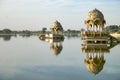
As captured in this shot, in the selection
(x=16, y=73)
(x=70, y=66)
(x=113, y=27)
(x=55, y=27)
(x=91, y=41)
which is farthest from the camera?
(x=113, y=27)

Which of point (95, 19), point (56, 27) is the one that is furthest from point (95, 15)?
point (56, 27)

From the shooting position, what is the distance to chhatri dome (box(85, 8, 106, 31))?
2760cm

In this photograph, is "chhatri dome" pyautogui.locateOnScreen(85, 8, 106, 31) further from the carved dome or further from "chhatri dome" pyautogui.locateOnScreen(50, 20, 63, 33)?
"chhatri dome" pyautogui.locateOnScreen(50, 20, 63, 33)

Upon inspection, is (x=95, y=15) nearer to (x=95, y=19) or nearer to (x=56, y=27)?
(x=95, y=19)

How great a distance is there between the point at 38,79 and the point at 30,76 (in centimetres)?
64

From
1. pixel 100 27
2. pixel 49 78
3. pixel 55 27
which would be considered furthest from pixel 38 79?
pixel 55 27

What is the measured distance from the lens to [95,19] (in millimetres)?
27562

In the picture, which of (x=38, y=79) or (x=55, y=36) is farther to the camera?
(x=55, y=36)

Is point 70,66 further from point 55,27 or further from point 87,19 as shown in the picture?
point 55,27

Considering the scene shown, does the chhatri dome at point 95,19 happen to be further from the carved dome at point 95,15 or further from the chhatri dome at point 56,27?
the chhatri dome at point 56,27

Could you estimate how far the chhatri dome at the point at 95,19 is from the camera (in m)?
27.6

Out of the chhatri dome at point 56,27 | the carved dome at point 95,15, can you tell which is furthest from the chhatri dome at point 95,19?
the chhatri dome at point 56,27

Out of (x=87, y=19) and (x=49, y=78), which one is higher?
(x=87, y=19)

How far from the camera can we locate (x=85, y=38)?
27422 mm
